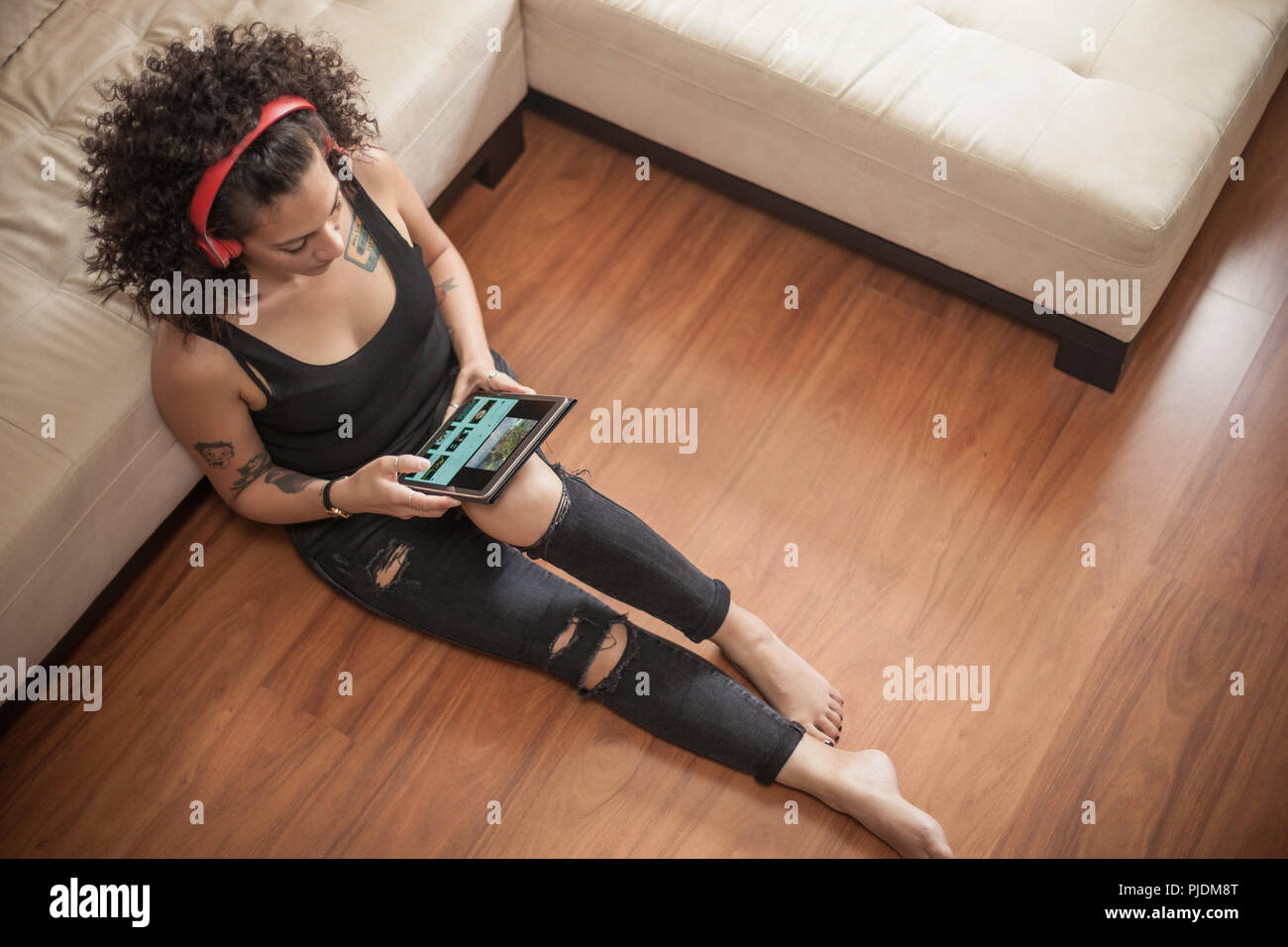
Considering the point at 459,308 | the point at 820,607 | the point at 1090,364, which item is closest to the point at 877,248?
the point at 1090,364

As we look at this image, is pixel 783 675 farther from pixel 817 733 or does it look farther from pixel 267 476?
pixel 267 476

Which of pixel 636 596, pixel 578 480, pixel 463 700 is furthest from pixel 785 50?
pixel 463 700

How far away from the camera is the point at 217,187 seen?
1271mm

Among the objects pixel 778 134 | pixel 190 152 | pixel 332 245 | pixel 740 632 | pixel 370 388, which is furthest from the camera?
pixel 778 134

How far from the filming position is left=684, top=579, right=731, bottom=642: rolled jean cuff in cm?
164

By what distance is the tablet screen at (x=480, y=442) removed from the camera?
4.86 ft

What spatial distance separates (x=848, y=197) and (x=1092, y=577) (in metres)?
0.76

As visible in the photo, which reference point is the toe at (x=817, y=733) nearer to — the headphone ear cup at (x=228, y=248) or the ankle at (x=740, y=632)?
the ankle at (x=740, y=632)

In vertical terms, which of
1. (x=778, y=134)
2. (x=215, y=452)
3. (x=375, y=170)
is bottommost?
(x=215, y=452)

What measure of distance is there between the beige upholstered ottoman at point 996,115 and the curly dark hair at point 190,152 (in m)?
0.80

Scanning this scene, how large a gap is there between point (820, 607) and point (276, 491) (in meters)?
0.86

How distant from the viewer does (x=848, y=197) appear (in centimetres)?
196
